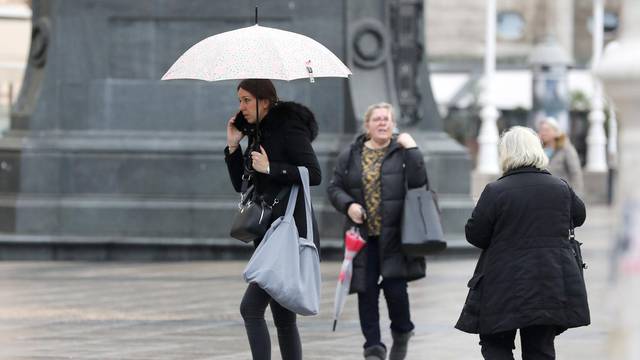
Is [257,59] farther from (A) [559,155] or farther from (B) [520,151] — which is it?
(A) [559,155]

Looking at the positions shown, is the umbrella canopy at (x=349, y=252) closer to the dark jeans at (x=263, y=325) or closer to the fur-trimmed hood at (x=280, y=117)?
the fur-trimmed hood at (x=280, y=117)

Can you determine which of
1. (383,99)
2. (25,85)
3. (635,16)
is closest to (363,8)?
(383,99)

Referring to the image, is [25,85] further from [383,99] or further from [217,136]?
[383,99]

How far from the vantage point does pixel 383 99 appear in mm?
19688

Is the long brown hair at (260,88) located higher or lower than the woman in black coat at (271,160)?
higher

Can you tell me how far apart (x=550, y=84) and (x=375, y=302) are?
83.7 ft

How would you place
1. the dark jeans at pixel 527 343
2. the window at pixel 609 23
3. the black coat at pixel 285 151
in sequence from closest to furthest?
the dark jeans at pixel 527 343
the black coat at pixel 285 151
the window at pixel 609 23

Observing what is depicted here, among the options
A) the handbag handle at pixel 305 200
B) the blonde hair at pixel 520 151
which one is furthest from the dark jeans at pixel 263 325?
the blonde hair at pixel 520 151

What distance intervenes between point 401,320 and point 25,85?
9818 millimetres

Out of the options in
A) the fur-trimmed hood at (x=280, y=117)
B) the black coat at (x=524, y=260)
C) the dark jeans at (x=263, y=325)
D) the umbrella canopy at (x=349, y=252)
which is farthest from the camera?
the umbrella canopy at (x=349, y=252)

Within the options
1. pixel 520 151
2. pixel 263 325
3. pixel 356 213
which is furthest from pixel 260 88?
pixel 356 213

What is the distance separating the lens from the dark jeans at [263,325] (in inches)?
354

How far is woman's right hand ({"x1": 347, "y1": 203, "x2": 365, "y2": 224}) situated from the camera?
11.3 m

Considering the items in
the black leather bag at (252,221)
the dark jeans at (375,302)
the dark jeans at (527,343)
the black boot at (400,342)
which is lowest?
the black boot at (400,342)
